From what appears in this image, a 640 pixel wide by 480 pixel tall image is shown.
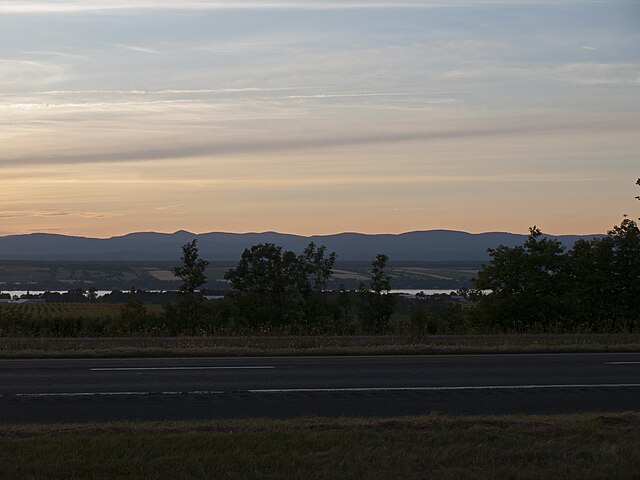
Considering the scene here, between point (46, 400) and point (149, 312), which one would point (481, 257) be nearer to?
point (149, 312)

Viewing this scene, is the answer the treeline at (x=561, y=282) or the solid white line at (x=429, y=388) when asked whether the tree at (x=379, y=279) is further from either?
the solid white line at (x=429, y=388)

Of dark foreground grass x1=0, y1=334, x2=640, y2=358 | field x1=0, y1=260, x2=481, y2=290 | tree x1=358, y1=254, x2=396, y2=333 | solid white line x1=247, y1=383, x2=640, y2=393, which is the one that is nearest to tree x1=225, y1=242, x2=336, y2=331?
tree x1=358, y1=254, x2=396, y2=333

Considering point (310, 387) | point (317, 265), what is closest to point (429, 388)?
point (310, 387)

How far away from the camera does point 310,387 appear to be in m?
12.5

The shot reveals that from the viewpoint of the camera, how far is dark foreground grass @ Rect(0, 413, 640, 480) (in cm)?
743

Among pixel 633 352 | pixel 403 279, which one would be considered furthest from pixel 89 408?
pixel 403 279

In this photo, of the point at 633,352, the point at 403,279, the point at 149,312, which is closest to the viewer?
the point at 633,352

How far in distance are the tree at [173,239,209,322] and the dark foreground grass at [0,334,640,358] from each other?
1682 centimetres

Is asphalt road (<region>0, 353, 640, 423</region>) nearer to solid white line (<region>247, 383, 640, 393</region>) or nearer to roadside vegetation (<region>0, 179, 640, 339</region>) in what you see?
solid white line (<region>247, 383, 640, 393</region>)

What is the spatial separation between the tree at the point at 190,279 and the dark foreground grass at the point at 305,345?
16818 mm

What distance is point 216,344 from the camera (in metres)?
19.3

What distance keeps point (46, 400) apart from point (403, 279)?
106 m

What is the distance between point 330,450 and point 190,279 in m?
30.7

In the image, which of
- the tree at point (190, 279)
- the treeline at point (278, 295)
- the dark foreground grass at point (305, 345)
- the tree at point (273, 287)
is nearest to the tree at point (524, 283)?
the treeline at point (278, 295)
